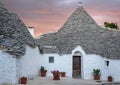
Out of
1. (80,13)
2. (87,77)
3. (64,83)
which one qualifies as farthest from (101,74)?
(64,83)

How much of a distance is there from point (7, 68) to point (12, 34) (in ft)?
12.0

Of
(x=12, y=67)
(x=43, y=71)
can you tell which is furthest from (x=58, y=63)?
(x=12, y=67)

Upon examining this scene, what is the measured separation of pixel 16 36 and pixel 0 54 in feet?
10.4

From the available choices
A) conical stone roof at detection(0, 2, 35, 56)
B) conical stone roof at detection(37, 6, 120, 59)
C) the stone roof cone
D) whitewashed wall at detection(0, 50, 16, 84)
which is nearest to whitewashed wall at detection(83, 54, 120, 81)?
conical stone roof at detection(37, 6, 120, 59)

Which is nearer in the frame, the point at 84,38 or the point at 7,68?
the point at 7,68

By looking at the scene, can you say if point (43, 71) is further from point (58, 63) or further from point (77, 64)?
point (77, 64)

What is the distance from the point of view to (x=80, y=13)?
144 feet

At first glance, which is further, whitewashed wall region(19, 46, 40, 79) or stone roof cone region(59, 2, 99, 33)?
stone roof cone region(59, 2, 99, 33)

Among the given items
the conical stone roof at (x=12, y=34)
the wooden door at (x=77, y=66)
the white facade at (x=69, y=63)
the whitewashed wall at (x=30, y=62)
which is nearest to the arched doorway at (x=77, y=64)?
the wooden door at (x=77, y=66)

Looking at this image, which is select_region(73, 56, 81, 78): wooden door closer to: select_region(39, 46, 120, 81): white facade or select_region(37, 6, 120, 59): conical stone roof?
select_region(39, 46, 120, 81): white facade

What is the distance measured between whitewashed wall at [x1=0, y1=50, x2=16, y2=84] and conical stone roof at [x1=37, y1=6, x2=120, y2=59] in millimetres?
12569

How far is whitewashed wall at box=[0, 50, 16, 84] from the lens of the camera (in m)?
28.7

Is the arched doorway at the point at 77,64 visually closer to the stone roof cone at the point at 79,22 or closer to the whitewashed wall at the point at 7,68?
the stone roof cone at the point at 79,22

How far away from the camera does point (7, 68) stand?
28.8 m
